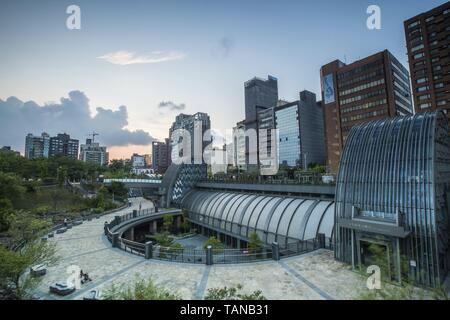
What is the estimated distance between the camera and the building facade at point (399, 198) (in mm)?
17469

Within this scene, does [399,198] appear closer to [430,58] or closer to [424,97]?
[424,97]

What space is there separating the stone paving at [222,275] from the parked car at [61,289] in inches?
13.7

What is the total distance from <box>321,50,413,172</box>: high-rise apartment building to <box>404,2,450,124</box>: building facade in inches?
350

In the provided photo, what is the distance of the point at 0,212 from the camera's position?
114ft

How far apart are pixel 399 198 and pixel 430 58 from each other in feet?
292

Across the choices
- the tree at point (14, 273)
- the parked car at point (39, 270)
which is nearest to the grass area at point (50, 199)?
the parked car at point (39, 270)

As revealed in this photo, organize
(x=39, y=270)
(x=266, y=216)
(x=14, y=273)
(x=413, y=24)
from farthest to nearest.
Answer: (x=413, y=24), (x=266, y=216), (x=39, y=270), (x=14, y=273)

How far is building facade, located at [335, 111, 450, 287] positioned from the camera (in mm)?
17469

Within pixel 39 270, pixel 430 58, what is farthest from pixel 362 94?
pixel 39 270

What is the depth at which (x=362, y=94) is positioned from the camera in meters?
96.2
